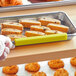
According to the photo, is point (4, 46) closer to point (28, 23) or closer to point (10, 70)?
point (28, 23)

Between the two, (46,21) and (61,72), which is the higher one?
(46,21)

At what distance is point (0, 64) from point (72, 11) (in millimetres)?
613

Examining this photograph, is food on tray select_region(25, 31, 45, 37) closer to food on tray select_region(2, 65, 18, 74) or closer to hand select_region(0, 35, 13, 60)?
hand select_region(0, 35, 13, 60)

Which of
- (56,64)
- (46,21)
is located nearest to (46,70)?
(56,64)

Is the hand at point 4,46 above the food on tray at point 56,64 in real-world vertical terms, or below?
above

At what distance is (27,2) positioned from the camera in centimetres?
144

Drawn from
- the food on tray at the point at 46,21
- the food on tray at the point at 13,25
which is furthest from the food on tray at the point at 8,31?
the food on tray at the point at 46,21

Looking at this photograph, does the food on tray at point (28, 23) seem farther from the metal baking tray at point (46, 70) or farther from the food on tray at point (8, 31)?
the metal baking tray at point (46, 70)

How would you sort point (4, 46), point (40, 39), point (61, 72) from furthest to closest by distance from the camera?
point (61, 72)
point (40, 39)
point (4, 46)

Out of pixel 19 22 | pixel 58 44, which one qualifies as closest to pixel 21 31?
pixel 19 22

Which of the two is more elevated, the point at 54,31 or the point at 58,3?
the point at 58,3

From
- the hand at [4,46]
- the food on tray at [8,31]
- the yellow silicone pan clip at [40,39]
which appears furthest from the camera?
the food on tray at [8,31]

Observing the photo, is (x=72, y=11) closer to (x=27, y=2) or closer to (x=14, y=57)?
(x=27, y=2)

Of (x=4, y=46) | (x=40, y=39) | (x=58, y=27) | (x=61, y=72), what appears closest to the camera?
(x=4, y=46)
